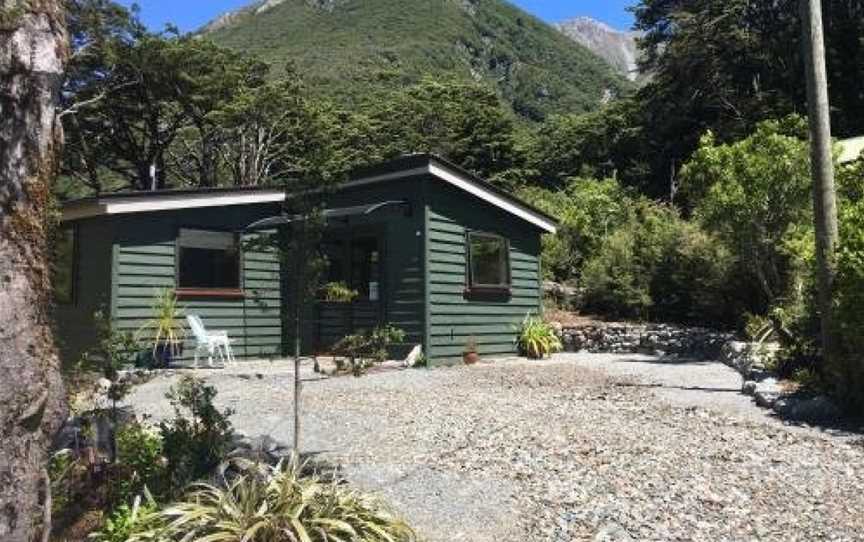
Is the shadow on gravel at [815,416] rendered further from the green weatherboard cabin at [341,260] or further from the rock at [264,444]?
the green weatherboard cabin at [341,260]

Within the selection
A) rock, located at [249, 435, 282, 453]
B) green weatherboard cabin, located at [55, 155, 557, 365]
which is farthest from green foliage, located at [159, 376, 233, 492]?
green weatherboard cabin, located at [55, 155, 557, 365]

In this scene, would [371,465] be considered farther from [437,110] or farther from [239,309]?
[437,110]

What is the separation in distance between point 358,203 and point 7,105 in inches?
430

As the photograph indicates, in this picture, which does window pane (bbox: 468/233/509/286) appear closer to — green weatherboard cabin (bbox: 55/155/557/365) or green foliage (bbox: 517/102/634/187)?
green weatherboard cabin (bbox: 55/155/557/365)

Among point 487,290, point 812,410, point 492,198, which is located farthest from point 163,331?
point 812,410

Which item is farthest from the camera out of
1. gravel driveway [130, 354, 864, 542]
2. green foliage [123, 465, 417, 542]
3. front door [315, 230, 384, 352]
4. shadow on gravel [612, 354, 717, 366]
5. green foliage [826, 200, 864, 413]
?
front door [315, 230, 384, 352]

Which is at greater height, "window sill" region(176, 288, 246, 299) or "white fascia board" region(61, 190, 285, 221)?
"white fascia board" region(61, 190, 285, 221)

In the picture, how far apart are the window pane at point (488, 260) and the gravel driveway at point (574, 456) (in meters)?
3.75

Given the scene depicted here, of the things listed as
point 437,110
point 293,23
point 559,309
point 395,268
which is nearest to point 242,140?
point 437,110

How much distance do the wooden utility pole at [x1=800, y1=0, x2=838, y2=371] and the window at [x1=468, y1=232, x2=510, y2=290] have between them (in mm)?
6101

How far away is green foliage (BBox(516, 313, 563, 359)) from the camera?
14500mm

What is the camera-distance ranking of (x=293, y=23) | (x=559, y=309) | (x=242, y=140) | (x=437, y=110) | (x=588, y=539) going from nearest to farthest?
1. (x=588, y=539)
2. (x=559, y=309)
3. (x=242, y=140)
4. (x=437, y=110)
5. (x=293, y=23)

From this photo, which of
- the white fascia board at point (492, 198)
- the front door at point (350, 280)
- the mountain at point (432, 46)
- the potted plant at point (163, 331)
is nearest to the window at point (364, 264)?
the front door at point (350, 280)

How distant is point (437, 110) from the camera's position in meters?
39.7
